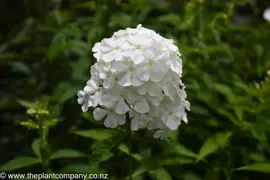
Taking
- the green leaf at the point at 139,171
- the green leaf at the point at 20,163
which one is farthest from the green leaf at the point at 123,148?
the green leaf at the point at 20,163

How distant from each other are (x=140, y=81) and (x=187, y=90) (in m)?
1.04

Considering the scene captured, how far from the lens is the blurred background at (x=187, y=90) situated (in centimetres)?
219

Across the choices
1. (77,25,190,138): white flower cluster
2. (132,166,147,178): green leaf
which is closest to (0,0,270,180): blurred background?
(132,166,147,178): green leaf

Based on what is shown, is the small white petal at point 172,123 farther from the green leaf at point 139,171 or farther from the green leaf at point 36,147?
the green leaf at point 36,147

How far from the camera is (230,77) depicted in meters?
2.80

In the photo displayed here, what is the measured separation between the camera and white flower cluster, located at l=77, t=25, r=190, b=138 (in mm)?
1635

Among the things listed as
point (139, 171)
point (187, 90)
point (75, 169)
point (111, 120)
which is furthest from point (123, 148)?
point (187, 90)

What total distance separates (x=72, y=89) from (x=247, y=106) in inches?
43.2

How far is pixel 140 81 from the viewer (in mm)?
1624

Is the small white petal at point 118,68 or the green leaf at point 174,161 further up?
the small white petal at point 118,68

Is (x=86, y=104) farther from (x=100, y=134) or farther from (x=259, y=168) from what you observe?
(x=259, y=168)

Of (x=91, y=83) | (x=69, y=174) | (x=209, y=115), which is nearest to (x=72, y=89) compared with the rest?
(x=69, y=174)

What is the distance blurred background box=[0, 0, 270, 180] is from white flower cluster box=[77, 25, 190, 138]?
0.77 feet

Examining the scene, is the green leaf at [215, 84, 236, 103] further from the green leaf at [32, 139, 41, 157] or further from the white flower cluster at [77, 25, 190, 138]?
the green leaf at [32, 139, 41, 157]
